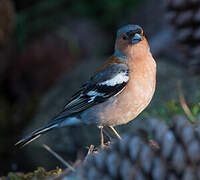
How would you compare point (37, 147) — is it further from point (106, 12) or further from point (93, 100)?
point (106, 12)

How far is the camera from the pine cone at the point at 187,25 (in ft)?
15.4

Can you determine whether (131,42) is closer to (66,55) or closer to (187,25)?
(187,25)

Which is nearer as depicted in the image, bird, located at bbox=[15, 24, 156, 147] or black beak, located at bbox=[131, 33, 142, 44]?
bird, located at bbox=[15, 24, 156, 147]

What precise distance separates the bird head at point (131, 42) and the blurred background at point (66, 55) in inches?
28.5

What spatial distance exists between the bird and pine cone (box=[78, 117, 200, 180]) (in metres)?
1.33

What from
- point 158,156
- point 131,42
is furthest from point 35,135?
point 158,156

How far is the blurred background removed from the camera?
14.2ft

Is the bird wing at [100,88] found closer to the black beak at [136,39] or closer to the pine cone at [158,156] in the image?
the black beak at [136,39]

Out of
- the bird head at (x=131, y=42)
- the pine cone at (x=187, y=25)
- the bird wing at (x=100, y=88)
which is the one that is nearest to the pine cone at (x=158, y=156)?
the bird wing at (x=100, y=88)

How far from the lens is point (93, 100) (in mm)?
3510

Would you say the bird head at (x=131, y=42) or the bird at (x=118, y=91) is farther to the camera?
the bird head at (x=131, y=42)

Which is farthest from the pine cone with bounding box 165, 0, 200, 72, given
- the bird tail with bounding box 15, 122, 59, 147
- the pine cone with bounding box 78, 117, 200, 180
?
the pine cone with bounding box 78, 117, 200, 180

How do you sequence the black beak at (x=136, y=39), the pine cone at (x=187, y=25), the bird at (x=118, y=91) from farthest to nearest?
1. the pine cone at (x=187, y=25)
2. the black beak at (x=136, y=39)
3. the bird at (x=118, y=91)

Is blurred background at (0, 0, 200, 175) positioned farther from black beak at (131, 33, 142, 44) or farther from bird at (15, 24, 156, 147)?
black beak at (131, 33, 142, 44)
